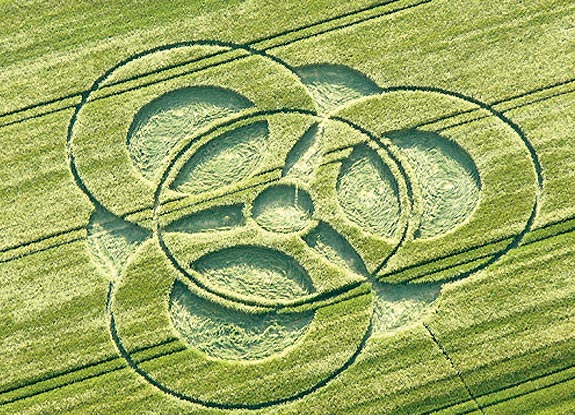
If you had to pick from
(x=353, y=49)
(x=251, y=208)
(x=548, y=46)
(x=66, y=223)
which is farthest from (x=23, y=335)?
(x=548, y=46)

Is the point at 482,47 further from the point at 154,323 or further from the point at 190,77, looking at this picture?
the point at 154,323

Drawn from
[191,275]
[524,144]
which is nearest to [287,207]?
[191,275]

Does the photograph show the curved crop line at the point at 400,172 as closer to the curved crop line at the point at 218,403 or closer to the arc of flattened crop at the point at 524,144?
the arc of flattened crop at the point at 524,144

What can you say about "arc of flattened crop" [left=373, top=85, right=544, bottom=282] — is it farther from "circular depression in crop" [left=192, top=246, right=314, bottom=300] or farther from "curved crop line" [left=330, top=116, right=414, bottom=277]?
"circular depression in crop" [left=192, top=246, right=314, bottom=300]

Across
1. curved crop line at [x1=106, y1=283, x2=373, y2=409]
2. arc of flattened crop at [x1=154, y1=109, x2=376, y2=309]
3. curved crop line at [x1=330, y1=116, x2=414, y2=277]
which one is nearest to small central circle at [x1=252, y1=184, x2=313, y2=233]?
arc of flattened crop at [x1=154, y1=109, x2=376, y2=309]

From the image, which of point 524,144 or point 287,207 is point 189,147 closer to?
point 287,207
